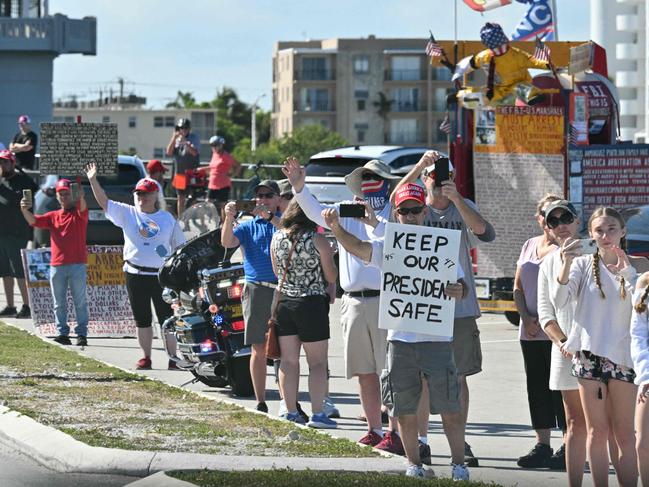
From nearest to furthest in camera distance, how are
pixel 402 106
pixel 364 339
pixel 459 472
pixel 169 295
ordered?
pixel 459 472 < pixel 364 339 < pixel 169 295 < pixel 402 106

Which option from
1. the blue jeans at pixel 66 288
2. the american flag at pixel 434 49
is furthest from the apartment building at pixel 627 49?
the blue jeans at pixel 66 288

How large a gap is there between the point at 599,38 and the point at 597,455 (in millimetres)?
126145

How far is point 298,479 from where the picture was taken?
9094 mm

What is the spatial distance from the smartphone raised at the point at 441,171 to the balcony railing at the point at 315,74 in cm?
13720

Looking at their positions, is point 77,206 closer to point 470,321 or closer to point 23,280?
point 23,280

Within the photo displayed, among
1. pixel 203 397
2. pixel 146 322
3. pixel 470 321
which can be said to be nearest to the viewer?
pixel 470 321

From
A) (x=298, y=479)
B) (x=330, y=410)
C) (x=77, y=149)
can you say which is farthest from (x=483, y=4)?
(x=298, y=479)

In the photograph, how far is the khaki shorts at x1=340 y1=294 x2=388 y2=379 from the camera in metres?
10.8

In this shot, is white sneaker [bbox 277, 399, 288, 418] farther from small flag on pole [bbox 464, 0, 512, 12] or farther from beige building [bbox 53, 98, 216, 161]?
beige building [bbox 53, 98, 216, 161]

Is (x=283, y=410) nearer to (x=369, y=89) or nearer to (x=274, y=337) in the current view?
(x=274, y=337)

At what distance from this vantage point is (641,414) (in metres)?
8.41

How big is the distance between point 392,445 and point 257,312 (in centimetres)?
224

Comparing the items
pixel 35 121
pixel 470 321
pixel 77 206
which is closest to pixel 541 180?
pixel 77 206

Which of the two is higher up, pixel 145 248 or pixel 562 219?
pixel 562 219
